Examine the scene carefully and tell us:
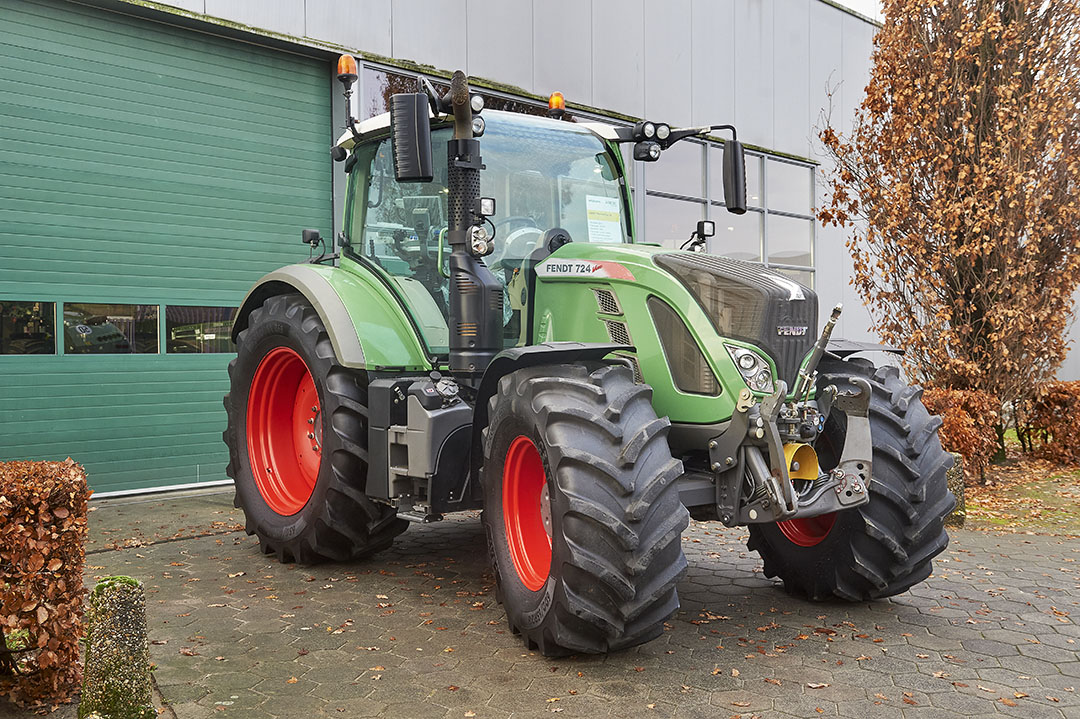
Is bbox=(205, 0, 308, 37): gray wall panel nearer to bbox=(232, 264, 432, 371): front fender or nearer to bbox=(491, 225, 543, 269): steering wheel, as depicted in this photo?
bbox=(232, 264, 432, 371): front fender

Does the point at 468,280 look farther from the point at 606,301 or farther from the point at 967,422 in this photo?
the point at 967,422

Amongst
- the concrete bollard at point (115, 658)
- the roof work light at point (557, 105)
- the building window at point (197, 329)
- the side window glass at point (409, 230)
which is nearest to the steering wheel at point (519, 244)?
the side window glass at point (409, 230)

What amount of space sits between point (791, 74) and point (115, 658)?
1385cm

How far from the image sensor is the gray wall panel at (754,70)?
14.1m

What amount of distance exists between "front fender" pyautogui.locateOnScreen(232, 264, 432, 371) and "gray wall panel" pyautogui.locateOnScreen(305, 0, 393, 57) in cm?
426

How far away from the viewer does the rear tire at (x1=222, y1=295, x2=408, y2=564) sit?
561 centimetres

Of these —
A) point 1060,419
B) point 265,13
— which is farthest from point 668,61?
point 1060,419

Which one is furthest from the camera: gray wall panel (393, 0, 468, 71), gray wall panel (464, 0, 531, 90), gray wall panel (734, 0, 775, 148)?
gray wall panel (734, 0, 775, 148)

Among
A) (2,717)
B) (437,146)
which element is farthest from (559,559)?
(437,146)

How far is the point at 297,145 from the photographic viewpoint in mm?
9734

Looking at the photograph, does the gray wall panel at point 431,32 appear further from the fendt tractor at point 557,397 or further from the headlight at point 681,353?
the headlight at point 681,353

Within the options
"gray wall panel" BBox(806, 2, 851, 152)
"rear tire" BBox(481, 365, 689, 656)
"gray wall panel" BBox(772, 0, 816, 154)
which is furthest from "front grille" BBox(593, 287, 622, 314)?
"gray wall panel" BBox(806, 2, 851, 152)

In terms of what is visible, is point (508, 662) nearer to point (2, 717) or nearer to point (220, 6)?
point (2, 717)

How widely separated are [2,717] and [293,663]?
43.7 inches
